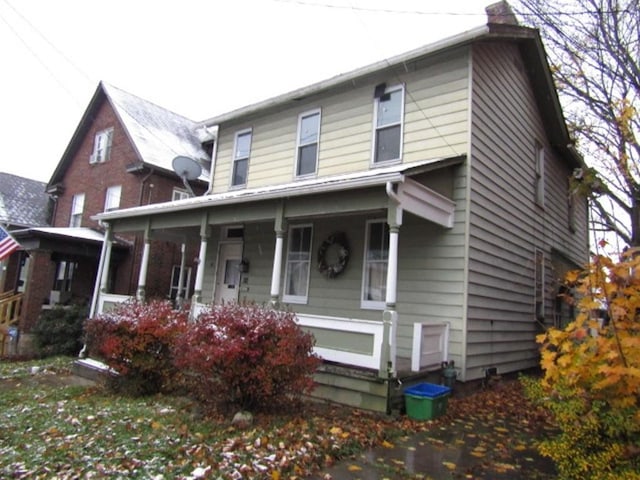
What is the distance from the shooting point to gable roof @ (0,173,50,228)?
20.2 m

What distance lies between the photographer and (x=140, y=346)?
23.1 feet

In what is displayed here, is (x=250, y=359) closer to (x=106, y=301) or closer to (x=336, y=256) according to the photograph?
(x=336, y=256)

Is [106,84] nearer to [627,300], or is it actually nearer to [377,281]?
[377,281]

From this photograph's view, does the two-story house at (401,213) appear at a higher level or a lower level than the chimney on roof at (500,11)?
lower

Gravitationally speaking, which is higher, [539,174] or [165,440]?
[539,174]

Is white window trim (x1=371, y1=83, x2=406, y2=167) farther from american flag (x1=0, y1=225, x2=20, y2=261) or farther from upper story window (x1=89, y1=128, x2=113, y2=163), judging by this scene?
upper story window (x1=89, y1=128, x2=113, y2=163)

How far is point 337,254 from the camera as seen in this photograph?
9.66 m

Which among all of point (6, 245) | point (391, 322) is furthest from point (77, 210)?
point (391, 322)

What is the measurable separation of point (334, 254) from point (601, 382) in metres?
6.52

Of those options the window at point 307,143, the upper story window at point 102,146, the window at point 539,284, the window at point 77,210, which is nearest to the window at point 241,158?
the window at point 307,143

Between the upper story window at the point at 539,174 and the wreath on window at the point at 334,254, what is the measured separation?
17.9 feet

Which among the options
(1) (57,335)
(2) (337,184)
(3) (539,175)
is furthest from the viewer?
(1) (57,335)

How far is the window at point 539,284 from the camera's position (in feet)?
36.9

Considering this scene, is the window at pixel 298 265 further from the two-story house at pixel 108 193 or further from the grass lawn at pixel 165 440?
the two-story house at pixel 108 193
